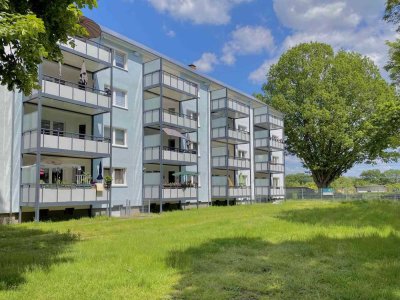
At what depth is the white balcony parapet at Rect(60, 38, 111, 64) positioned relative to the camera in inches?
953

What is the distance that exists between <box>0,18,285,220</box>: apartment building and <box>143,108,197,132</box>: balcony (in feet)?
0.29

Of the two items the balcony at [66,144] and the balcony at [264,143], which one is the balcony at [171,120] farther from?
the balcony at [264,143]

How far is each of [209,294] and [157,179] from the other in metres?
24.1

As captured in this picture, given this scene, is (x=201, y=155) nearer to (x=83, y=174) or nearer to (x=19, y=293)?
(x=83, y=174)

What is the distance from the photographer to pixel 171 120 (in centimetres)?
3173

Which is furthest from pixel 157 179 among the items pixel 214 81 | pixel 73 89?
pixel 214 81

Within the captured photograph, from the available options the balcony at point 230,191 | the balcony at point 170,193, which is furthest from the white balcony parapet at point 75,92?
the balcony at point 230,191

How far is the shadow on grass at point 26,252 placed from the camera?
7840 millimetres

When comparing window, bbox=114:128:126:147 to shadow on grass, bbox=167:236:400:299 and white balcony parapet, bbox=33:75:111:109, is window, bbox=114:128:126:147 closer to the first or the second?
white balcony parapet, bbox=33:75:111:109

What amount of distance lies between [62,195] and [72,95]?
5.95 m

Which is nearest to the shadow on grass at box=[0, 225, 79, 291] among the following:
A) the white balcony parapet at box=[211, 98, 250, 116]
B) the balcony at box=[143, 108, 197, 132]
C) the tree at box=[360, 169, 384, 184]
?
the balcony at box=[143, 108, 197, 132]

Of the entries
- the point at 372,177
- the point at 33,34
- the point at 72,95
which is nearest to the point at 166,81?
the point at 72,95

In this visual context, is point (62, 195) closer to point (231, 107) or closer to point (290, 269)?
point (290, 269)

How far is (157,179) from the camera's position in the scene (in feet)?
99.8
